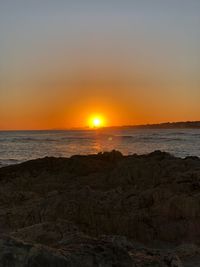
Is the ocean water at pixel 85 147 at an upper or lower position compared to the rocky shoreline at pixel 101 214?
lower

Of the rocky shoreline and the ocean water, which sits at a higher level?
the rocky shoreline

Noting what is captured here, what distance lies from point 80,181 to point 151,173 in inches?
71.0

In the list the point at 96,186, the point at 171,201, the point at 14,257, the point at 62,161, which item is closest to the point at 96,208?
the point at 171,201

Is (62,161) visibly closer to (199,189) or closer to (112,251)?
(199,189)

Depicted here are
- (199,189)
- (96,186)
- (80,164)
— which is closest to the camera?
(199,189)

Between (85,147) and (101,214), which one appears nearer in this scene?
(101,214)

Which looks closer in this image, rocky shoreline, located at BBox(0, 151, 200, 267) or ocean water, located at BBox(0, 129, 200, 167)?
rocky shoreline, located at BBox(0, 151, 200, 267)

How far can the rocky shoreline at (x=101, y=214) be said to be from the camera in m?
3.62

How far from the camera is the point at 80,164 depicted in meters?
13.5

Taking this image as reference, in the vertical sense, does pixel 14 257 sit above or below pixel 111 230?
above

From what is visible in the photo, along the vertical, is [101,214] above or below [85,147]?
above

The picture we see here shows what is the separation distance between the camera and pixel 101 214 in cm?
760

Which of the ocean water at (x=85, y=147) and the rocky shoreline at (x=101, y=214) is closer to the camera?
the rocky shoreline at (x=101, y=214)

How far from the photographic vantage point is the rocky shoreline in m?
3.62
